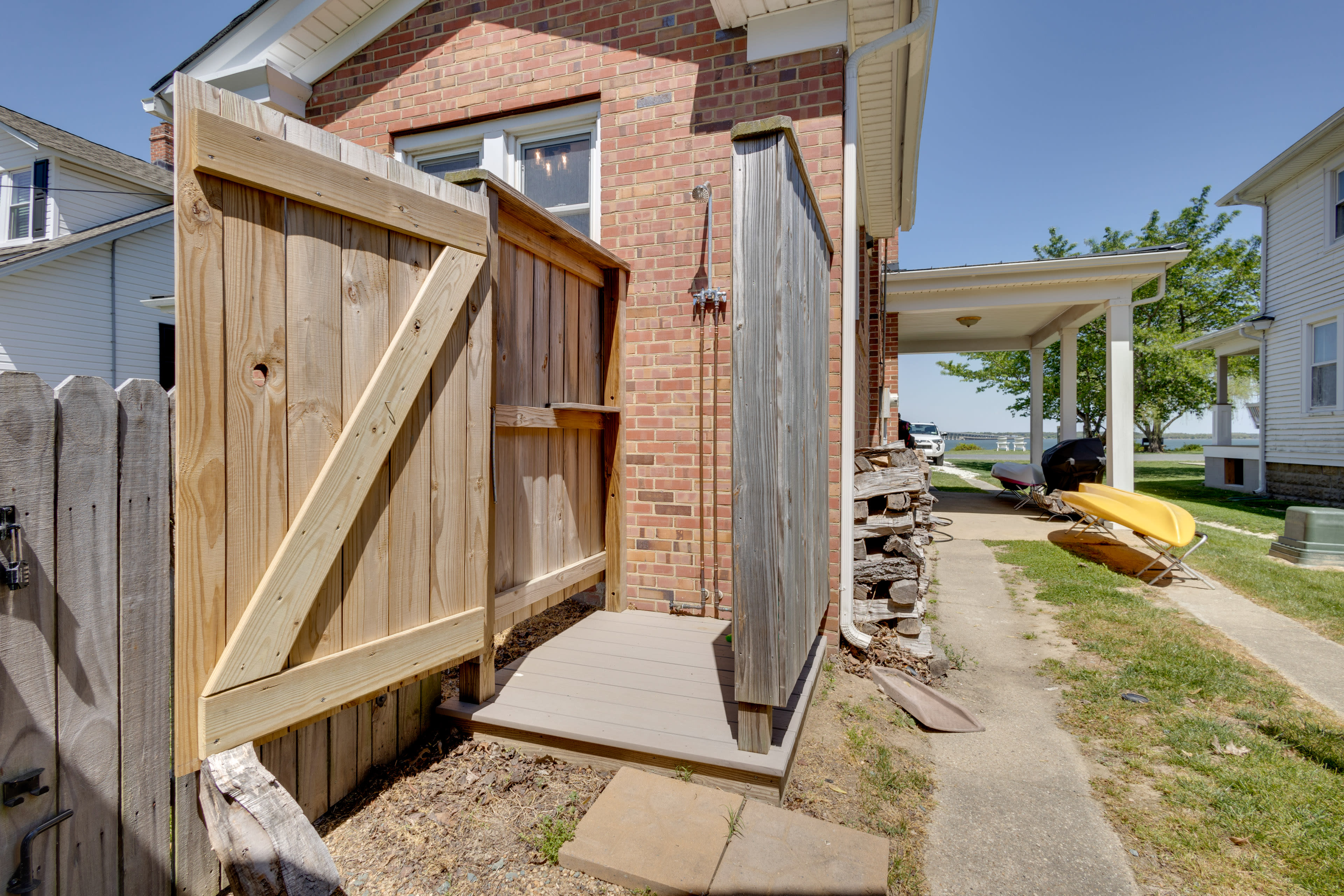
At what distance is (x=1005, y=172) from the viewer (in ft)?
64.3

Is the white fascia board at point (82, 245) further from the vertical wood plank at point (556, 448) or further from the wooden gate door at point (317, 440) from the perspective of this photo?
the wooden gate door at point (317, 440)

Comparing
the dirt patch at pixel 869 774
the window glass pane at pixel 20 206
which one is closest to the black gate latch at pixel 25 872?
the dirt patch at pixel 869 774

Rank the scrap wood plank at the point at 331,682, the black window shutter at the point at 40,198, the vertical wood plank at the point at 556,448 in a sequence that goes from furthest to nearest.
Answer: the black window shutter at the point at 40,198 < the vertical wood plank at the point at 556,448 < the scrap wood plank at the point at 331,682

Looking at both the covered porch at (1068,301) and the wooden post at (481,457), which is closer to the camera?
the wooden post at (481,457)

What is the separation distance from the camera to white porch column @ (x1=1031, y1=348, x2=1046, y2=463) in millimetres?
12203

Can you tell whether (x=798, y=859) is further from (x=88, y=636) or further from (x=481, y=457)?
(x=88, y=636)

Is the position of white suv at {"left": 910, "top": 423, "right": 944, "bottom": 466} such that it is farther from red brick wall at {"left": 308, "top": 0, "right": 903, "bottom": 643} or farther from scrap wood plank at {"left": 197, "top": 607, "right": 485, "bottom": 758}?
scrap wood plank at {"left": 197, "top": 607, "right": 485, "bottom": 758}

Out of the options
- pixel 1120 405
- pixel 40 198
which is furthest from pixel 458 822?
pixel 40 198

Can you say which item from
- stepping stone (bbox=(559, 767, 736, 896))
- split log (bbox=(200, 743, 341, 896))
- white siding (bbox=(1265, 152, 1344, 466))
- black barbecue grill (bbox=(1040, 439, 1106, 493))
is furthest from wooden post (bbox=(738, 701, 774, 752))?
white siding (bbox=(1265, 152, 1344, 466))

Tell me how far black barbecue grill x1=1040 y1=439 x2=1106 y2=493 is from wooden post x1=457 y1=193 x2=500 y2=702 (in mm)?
9329

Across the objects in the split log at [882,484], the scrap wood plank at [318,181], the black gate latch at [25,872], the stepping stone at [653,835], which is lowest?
the stepping stone at [653,835]

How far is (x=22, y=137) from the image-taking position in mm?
9875

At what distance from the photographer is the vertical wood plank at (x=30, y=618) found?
50.9 inches

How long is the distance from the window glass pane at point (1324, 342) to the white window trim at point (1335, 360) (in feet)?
0.09
